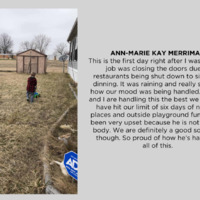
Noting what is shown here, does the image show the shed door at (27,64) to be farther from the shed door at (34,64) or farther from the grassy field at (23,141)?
the grassy field at (23,141)

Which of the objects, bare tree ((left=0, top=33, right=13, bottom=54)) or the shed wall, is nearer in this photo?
the shed wall

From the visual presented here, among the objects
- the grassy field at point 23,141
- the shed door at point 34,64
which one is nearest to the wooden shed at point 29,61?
the shed door at point 34,64

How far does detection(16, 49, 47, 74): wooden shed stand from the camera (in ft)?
59.4

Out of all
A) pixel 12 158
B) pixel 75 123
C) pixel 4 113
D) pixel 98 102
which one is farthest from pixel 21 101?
pixel 98 102

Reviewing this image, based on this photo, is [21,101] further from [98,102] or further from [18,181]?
[98,102]

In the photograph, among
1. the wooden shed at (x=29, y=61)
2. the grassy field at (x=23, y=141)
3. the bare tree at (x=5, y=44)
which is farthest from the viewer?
the bare tree at (x=5, y=44)

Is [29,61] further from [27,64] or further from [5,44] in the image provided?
[5,44]

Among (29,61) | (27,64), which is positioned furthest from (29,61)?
(27,64)

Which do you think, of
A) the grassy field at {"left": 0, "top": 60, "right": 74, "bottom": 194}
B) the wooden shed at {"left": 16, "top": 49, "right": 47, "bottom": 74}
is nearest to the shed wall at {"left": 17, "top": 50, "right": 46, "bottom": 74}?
the wooden shed at {"left": 16, "top": 49, "right": 47, "bottom": 74}

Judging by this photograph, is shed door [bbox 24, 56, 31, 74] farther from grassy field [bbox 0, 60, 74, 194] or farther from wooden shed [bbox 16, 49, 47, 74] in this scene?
grassy field [bbox 0, 60, 74, 194]

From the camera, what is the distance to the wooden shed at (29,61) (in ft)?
59.4

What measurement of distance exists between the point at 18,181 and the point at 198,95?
253 cm

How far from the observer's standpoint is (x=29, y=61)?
1822cm

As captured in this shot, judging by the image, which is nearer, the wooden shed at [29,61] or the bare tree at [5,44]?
the wooden shed at [29,61]
